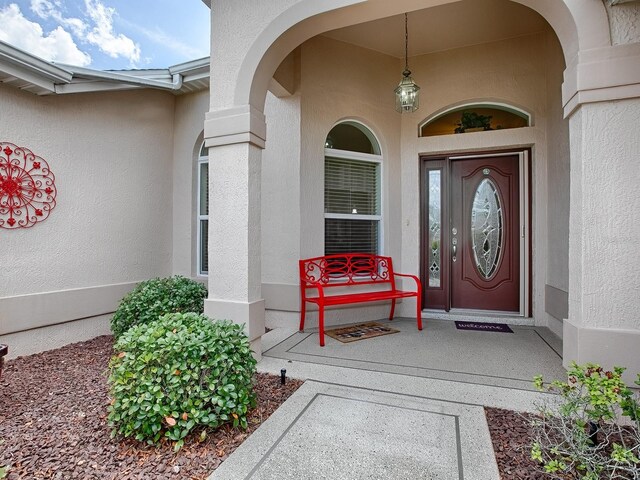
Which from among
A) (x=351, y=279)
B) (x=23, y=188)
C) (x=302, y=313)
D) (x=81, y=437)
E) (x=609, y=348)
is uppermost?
(x=23, y=188)

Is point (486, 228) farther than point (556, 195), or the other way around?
point (486, 228)

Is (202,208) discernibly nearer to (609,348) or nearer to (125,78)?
(125,78)

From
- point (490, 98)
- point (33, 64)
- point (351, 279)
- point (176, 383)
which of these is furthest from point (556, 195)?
point (33, 64)

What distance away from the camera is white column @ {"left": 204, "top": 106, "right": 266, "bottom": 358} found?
3.12 metres

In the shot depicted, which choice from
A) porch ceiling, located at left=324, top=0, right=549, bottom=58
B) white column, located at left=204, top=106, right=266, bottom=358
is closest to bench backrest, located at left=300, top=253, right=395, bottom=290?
white column, located at left=204, top=106, right=266, bottom=358

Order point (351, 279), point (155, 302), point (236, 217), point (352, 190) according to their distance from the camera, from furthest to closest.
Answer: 1. point (352, 190)
2. point (351, 279)
3. point (155, 302)
4. point (236, 217)

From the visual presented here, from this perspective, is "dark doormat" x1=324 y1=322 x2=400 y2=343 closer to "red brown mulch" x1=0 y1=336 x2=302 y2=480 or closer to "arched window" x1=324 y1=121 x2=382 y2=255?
"arched window" x1=324 y1=121 x2=382 y2=255

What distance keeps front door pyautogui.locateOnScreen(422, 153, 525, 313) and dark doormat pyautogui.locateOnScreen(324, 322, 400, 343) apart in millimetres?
1118

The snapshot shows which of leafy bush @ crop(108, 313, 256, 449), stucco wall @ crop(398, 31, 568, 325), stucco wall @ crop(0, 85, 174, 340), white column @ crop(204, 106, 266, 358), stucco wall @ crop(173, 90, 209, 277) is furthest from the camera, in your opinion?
stucco wall @ crop(173, 90, 209, 277)

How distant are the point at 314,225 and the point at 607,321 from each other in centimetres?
315

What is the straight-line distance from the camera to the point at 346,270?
15.5 feet

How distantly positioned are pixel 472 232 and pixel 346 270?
6.63ft

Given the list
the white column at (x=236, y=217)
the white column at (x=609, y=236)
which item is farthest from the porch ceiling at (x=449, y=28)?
the white column at (x=609, y=236)

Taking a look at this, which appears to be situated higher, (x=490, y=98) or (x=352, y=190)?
(x=490, y=98)
